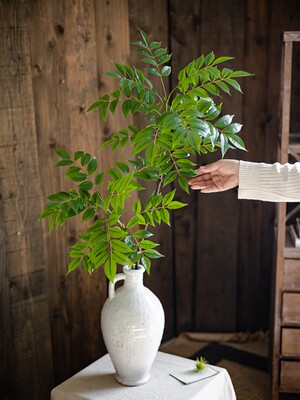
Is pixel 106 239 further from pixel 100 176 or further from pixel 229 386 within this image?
pixel 229 386

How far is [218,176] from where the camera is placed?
197 centimetres

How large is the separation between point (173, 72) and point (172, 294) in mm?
1074

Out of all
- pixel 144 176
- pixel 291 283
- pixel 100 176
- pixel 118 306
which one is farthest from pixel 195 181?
pixel 291 283

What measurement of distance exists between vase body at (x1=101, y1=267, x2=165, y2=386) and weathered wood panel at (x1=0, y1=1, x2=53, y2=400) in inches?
19.0

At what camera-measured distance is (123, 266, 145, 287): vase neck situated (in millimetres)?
1874

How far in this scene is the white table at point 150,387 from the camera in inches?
73.5

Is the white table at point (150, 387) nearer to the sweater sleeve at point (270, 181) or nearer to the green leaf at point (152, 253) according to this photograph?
the green leaf at point (152, 253)

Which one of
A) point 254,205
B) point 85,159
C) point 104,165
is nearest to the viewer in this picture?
point 85,159

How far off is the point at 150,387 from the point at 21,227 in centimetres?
73

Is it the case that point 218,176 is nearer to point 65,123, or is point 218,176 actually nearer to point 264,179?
point 264,179

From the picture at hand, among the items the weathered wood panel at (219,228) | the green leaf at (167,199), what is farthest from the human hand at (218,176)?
the weathered wood panel at (219,228)

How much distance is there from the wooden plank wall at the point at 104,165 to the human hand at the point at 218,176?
0.56 meters

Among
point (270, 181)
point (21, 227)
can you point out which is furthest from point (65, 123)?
point (270, 181)

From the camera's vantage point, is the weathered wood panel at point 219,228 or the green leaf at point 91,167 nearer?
the green leaf at point 91,167
